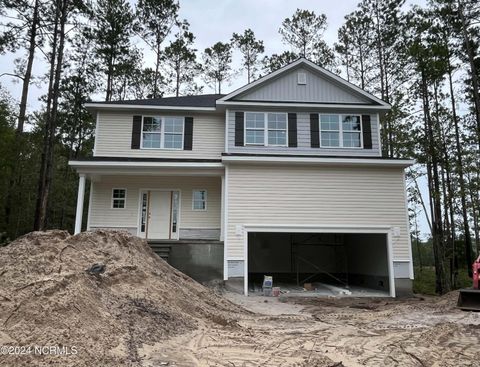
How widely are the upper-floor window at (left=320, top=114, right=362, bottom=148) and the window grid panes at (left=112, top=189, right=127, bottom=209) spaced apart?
26.1ft

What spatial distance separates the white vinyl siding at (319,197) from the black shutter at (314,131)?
174 cm

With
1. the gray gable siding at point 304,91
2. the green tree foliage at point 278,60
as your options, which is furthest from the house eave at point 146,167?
the green tree foliage at point 278,60

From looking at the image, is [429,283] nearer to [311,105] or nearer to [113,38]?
[311,105]

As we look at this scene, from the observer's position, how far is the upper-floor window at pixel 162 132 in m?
14.0

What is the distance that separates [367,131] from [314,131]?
215 centimetres

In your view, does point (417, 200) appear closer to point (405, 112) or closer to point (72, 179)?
point (405, 112)

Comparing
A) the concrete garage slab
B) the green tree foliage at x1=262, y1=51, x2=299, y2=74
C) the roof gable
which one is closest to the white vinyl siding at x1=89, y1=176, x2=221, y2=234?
the concrete garage slab

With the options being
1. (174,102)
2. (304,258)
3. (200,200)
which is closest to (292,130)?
(200,200)

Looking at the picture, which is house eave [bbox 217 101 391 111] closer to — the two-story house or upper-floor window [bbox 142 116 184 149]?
the two-story house

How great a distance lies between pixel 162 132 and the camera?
46.2 ft

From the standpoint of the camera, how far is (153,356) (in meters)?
4.43

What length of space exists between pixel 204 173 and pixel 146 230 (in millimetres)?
3188

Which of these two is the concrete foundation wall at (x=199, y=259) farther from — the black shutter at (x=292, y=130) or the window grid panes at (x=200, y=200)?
the black shutter at (x=292, y=130)

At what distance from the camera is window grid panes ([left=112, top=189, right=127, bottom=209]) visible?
1344cm
